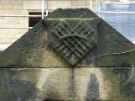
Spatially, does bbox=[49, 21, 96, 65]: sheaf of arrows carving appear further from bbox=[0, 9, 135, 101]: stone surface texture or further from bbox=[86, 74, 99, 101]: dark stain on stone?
bbox=[86, 74, 99, 101]: dark stain on stone

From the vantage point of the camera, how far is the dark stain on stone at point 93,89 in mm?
Result: 6301

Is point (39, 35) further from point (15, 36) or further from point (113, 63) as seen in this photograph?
point (15, 36)

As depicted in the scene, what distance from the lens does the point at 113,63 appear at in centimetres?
634

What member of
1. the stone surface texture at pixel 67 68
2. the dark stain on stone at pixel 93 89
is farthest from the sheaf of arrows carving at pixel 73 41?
the dark stain on stone at pixel 93 89

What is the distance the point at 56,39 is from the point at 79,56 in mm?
248

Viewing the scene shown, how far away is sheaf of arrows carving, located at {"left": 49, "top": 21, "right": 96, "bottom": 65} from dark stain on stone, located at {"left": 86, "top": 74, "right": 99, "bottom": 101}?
209 millimetres

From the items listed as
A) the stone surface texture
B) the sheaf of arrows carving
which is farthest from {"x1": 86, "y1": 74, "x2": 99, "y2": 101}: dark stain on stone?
the sheaf of arrows carving

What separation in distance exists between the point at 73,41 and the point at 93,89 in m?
0.45

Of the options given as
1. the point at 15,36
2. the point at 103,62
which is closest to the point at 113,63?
the point at 103,62

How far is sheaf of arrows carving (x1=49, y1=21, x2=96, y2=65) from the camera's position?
6.33 m

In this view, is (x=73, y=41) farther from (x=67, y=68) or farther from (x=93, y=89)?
(x=93, y=89)

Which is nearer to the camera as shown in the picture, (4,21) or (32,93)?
(32,93)

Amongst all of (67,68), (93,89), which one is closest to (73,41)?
(67,68)

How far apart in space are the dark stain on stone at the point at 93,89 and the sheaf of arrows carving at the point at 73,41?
209mm
